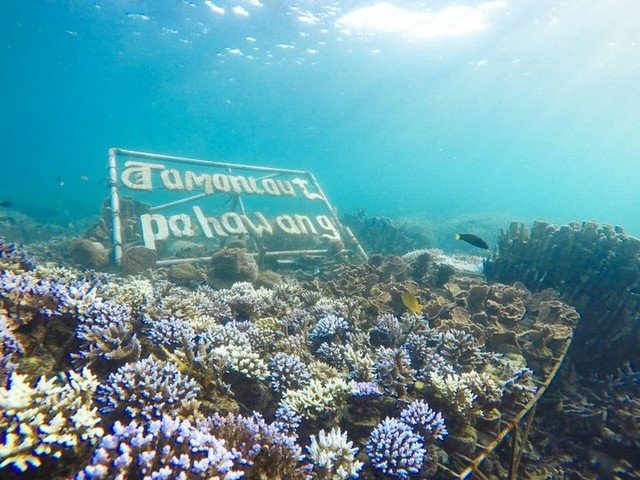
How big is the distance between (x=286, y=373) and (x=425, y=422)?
63.0 inches

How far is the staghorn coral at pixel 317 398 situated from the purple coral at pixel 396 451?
1.69 ft

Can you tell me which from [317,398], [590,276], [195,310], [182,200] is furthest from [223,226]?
[590,276]

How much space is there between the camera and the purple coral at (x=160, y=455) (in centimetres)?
188

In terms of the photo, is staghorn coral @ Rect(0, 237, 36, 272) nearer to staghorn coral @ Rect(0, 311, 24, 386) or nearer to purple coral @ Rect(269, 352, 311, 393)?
staghorn coral @ Rect(0, 311, 24, 386)

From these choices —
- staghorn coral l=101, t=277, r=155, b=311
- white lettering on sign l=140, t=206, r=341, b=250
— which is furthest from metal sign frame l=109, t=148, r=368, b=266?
staghorn coral l=101, t=277, r=155, b=311

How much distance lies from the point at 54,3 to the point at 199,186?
31817 mm

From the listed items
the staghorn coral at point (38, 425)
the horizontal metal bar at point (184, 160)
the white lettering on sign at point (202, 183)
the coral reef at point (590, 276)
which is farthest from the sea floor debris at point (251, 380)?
the horizontal metal bar at point (184, 160)

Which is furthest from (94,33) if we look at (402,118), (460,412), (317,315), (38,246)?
(402,118)

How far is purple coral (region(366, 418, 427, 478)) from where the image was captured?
113 inches

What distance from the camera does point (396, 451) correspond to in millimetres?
2896

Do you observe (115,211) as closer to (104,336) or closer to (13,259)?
(13,259)

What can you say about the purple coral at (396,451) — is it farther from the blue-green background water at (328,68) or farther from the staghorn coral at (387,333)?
the blue-green background water at (328,68)

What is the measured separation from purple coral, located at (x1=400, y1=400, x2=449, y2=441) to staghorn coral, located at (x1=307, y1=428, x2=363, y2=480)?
2.51 ft

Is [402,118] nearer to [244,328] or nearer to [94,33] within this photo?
[94,33]
